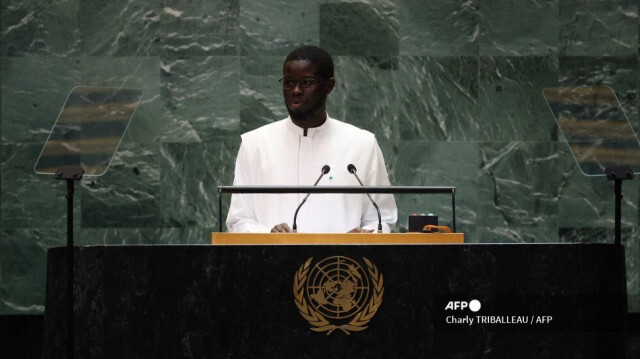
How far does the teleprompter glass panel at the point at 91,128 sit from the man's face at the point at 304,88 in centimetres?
84

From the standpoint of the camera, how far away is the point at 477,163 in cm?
728

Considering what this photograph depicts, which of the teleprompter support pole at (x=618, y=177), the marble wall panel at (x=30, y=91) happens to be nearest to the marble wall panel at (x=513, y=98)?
the marble wall panel at (x=30, y=91)

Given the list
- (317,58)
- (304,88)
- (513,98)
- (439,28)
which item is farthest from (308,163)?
(513,98)

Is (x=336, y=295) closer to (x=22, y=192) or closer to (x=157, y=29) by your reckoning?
(x=157, y=29)

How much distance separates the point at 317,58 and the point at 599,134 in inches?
59.3

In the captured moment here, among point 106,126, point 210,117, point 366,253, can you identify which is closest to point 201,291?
point 366,253

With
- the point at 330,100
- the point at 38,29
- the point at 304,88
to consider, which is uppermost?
the point at 38,29

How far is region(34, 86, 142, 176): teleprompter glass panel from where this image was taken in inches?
171

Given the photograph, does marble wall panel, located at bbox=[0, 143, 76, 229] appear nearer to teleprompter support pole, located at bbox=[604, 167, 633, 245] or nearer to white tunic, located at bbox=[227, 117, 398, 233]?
A: white tunic, located at bbox=[227, 117, 398, 233]

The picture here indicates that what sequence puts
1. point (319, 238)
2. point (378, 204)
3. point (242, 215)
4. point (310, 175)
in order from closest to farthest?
point (319, 238) → point (242, 215) → point (378, 204) → point (310, 175)

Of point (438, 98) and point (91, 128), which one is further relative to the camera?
point (438, 98)

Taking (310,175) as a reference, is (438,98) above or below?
above

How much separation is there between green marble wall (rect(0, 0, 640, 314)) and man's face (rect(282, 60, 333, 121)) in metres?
2.00

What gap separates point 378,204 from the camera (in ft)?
17.1
